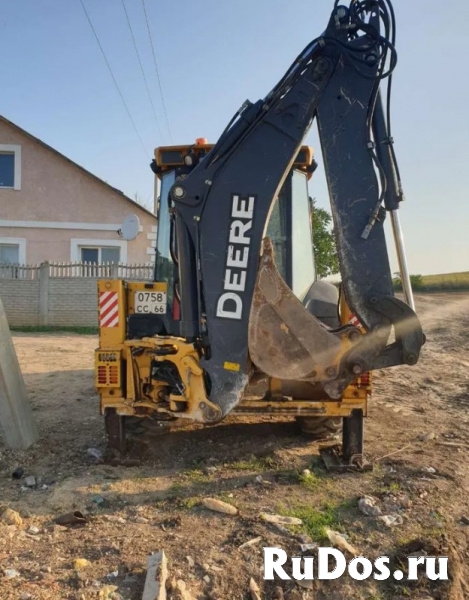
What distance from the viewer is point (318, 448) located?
493cm

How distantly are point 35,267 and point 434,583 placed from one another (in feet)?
47.9

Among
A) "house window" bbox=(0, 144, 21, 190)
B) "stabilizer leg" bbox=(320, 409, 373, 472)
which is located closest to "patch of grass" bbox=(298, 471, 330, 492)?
"stabilizer leg" bbox=(320, 409, 373, 472)

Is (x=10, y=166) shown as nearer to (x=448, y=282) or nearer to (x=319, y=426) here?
(x=319, y=426)

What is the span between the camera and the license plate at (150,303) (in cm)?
481

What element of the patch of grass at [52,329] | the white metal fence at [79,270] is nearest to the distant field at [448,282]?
the white metal fence at [79,270]

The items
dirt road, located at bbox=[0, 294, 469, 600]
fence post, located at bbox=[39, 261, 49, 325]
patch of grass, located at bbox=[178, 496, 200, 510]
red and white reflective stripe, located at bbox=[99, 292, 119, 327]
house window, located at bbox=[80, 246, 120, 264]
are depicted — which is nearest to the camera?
dirt road, located at bbox=[0, 294, 469, 600]

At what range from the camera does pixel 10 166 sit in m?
16.8

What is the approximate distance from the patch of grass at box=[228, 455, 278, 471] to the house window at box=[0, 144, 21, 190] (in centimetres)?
1437

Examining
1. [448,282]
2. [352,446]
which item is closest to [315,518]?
[352,446]

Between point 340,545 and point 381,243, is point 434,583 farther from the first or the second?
point 381,243

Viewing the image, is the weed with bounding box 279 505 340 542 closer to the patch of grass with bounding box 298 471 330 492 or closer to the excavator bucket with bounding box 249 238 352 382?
the patch of grass with bounding box 298 471 330 492

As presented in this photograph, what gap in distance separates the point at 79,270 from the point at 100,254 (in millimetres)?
1261

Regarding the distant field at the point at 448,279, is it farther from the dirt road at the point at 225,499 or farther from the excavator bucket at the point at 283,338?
the excavator bucket at the point at 283,338

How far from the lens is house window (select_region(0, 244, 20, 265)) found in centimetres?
1652
